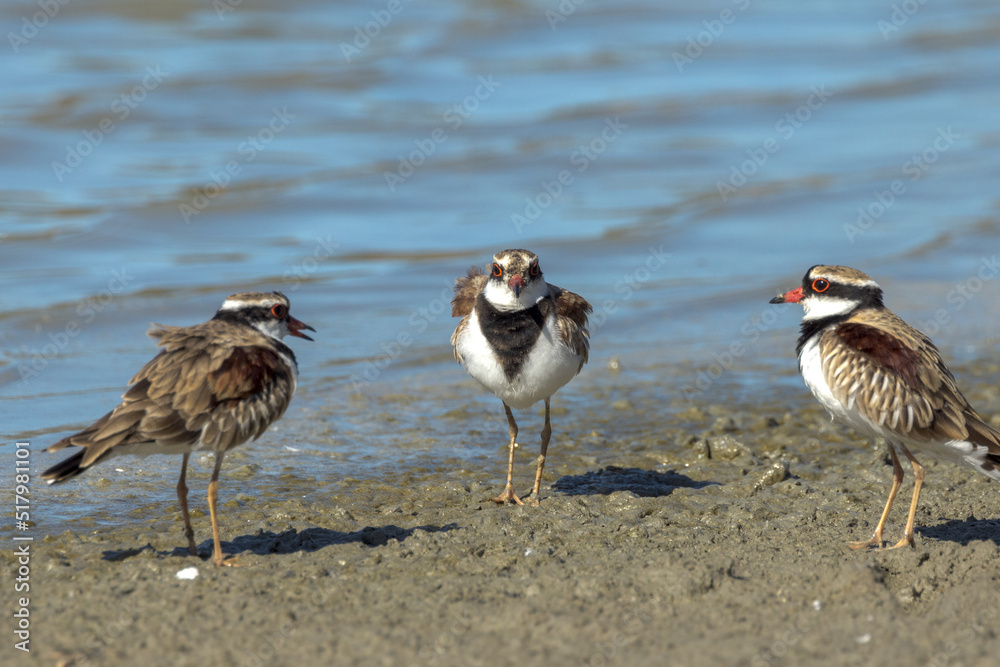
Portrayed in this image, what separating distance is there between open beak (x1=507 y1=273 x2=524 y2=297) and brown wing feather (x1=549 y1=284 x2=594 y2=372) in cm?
42

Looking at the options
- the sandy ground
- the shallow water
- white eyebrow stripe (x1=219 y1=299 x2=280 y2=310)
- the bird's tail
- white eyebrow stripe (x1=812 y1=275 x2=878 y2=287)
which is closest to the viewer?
the sandy ground

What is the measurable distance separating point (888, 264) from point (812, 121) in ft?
25.8

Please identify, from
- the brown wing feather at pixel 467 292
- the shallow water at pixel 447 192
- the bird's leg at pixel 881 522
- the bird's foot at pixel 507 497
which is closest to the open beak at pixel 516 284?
the brown wing feather at pixel 467 292

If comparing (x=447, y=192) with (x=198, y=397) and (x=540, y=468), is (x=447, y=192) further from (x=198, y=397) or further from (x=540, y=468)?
(x=198, y=397)

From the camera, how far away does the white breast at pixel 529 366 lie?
738 centimetres

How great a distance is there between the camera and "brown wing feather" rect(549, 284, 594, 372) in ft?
25.0

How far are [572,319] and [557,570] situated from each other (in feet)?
7.87

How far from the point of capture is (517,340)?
24.3 ft

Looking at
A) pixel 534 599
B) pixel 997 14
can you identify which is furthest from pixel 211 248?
pixel 997 14

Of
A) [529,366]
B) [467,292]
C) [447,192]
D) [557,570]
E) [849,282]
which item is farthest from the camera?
[447,192]

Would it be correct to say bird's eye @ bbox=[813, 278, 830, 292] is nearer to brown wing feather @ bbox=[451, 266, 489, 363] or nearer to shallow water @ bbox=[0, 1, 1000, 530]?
shallow water @ bbox=[0, 1, 1000, 530]

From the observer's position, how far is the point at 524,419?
9.47 meters

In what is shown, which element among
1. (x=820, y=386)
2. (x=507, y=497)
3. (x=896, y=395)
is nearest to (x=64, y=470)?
(x=507, y=497)

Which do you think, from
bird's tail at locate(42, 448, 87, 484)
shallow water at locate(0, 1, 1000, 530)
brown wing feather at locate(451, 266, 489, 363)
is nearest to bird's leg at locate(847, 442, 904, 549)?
shallow water at locate(0, 1, 1000, 530)
